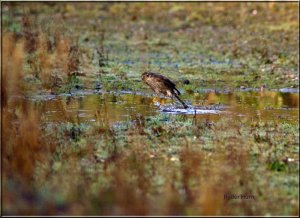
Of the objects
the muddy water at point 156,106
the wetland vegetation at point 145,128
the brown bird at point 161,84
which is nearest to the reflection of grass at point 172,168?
the wetland vegetation at point 145,128

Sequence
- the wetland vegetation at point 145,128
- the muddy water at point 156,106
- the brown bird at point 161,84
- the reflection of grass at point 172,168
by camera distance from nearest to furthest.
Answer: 1. the reflection of grass at point 172,168
2. the wetland vegetation at point 145,128
3. the muddy water at point 156,106
4. the brown bird at point 161,84

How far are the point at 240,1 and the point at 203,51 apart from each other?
514 inches

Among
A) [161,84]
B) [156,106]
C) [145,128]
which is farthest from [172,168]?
[156,106]

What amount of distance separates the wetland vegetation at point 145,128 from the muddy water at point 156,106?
3 cm

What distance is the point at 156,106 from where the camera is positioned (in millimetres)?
14219

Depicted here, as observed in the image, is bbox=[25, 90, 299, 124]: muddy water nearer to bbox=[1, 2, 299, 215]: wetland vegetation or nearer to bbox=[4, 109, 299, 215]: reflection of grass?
bbox=[1, 2, 299, 215]: wetland vegetation

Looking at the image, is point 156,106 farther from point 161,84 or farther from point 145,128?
point 145,128

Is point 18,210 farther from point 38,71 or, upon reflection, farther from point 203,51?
point 203,51

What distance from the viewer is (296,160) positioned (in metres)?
9.62

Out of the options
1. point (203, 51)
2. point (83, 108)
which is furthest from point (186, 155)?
point (203, 51)

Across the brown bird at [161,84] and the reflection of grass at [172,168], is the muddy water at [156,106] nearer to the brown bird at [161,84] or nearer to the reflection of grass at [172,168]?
the brown bird at [161,84]

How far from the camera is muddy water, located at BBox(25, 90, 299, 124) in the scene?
1298 centimetres

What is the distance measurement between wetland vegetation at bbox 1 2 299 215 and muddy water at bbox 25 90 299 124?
26 millimetres

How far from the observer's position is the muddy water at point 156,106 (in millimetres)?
12984
